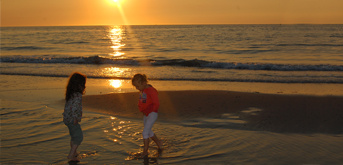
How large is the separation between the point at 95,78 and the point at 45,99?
17.3ft

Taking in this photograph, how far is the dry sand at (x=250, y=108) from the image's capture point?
6965 mm

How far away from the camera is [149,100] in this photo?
16.8ft

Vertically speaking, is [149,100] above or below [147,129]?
above

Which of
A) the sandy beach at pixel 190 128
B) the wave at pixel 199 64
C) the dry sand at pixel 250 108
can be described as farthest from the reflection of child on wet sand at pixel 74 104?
the wave at pixel 199 64

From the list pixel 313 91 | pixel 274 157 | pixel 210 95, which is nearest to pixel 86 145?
pixel 274 157

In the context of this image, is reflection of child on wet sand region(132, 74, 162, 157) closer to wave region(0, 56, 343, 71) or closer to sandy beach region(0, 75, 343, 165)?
sandy beach region(0, 75, 343, 165)

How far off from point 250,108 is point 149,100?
415 centimetres

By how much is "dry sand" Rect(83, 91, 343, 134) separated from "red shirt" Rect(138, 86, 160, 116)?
242 centimetres

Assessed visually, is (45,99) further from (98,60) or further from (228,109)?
(98,60)

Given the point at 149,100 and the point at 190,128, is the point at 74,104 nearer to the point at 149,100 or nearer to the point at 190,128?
the point at 149,100

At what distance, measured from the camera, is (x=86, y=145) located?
5.60 metres

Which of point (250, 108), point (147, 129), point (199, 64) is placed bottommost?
point (147, 129)

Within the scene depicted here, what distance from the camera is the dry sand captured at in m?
6.96

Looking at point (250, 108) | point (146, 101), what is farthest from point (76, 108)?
point (250, 108)
